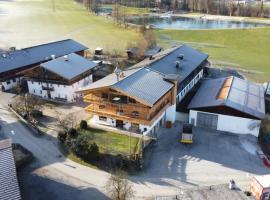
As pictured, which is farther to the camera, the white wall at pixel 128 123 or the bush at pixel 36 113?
the bush at pixel 36 113

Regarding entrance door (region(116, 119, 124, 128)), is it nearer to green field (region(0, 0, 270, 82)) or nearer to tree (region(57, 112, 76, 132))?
tree (region(57, 112, 76, 132))

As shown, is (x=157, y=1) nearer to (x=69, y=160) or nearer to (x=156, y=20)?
(x=156, y=20)

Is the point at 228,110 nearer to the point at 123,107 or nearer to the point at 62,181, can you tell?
the point at 123,107

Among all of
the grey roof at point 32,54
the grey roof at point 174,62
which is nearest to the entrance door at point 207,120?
the grey roof at point 174,62

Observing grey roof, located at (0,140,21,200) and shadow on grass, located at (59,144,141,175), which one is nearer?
grey roof, located at (0,140,21,200)

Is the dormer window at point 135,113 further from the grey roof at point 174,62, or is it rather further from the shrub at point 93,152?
the grey roof at point 174,62

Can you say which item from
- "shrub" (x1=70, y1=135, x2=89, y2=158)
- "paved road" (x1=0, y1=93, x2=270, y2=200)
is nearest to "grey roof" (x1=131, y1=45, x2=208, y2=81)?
"paved road" (x1=0, y1=93, x2=270, y2=200)
